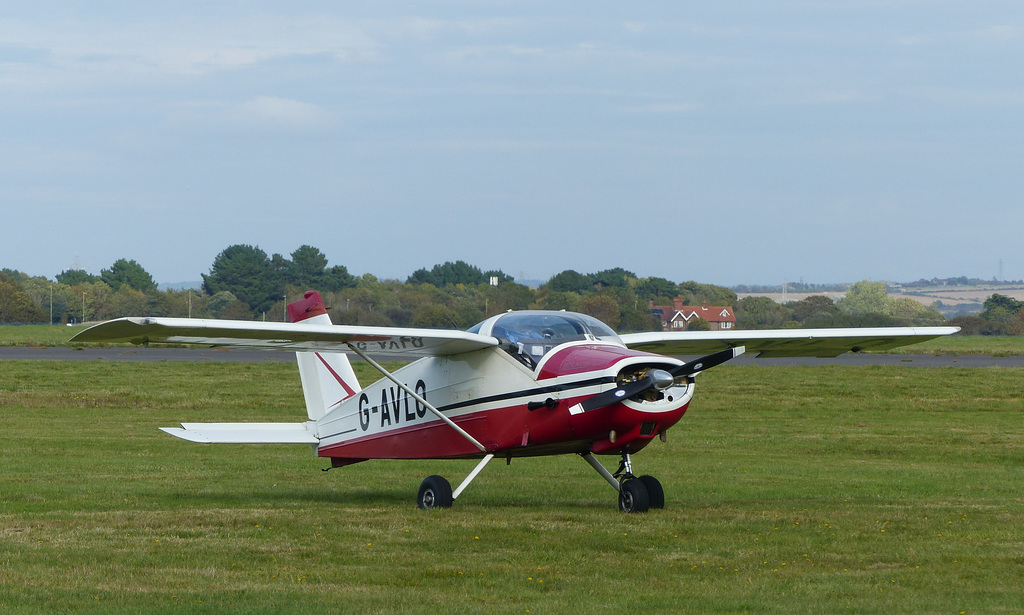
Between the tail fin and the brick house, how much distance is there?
38143 millimetres

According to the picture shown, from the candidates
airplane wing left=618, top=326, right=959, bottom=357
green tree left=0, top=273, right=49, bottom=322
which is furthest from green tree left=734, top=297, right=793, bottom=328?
green tree left=0, top=273, right=49, bottom=322

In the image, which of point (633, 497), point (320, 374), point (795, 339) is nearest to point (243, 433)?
point (320, 374)

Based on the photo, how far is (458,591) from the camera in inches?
320

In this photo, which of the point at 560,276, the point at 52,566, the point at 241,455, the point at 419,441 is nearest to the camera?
the point at 52,566

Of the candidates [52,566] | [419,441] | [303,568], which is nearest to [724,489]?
[419,441]

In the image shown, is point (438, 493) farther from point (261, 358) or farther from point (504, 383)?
point (261, 358)

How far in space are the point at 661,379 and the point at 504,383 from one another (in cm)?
219

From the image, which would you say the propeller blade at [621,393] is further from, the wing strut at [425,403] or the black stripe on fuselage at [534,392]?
the wing strut at [425,403]

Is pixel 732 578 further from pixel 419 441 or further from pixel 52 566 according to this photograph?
pixel 419 441

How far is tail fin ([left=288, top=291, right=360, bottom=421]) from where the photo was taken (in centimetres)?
1608

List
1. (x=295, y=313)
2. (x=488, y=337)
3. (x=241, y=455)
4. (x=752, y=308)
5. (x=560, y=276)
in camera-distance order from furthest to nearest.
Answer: (x=560, y=276)
(x=752, y=308)
(x=241, y=455)
(x=295, y=313)
(x=488, y=337)

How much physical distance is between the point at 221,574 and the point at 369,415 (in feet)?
21.6

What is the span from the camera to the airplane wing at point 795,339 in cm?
1452

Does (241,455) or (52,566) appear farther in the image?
(241,455)
